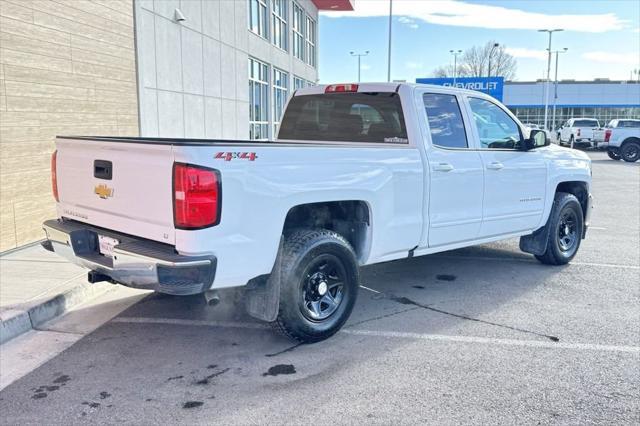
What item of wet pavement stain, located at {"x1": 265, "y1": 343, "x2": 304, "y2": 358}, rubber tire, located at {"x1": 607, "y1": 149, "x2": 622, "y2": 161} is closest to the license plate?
wet pavement stain, located at {"x1": 265, "y1": 343, "x2": 304, "y2": 358}

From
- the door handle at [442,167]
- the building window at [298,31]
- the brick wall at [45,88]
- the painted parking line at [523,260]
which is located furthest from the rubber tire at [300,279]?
the building window at [298,31]

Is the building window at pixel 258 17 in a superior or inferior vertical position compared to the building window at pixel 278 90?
superior

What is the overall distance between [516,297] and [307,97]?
3.03 meters

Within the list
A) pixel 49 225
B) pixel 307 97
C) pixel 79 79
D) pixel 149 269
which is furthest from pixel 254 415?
pixel 79 79

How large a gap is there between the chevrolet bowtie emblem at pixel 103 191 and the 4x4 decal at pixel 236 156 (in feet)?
3.33

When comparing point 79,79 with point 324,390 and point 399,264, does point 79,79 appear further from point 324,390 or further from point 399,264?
point 324,390

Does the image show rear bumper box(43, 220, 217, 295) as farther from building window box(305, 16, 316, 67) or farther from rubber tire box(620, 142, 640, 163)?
rubber tire box(620, 142, 640, 163)

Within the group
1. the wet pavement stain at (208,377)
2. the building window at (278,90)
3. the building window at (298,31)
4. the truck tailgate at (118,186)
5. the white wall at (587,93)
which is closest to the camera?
the truck tailgate at (118,186)

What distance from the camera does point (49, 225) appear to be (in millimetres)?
4785

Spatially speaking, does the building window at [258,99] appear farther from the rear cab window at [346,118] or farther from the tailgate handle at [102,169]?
the tailgate handle at [102,169]

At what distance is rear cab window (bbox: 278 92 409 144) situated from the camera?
5578 millimetres

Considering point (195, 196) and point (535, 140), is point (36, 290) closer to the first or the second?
point (195, 196)

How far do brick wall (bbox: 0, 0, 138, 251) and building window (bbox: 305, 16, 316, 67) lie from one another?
18.9 m

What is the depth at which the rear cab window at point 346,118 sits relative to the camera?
5578 millimetres
